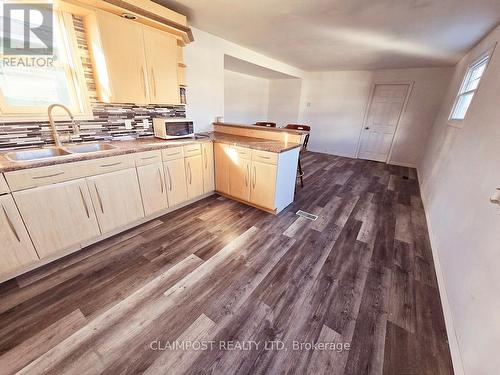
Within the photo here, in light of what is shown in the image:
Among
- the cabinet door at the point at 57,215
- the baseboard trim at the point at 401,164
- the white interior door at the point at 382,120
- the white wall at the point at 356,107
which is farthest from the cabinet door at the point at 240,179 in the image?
the baseboard trim at the point at 401,164

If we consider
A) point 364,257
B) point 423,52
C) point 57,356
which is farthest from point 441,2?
point 57,356

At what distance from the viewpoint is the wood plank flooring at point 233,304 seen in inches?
48.0

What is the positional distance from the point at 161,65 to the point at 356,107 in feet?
17.5

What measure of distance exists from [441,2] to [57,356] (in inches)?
162

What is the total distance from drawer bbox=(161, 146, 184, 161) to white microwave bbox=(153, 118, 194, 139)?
0.82 feet

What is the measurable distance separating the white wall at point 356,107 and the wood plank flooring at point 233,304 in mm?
3795

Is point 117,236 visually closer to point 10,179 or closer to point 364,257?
point 10,179

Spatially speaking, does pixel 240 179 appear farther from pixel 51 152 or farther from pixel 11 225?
pixel 11 225

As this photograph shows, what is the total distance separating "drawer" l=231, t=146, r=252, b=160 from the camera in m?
2.73

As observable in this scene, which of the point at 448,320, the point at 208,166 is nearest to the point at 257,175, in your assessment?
the point at 208,166

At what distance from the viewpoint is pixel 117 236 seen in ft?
7.42

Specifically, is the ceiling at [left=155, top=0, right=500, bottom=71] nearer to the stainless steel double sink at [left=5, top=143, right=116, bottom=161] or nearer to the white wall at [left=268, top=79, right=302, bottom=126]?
the stainless steel double sink at [left=5, top=143, right=116, bottom=161]

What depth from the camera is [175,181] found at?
2.63 m

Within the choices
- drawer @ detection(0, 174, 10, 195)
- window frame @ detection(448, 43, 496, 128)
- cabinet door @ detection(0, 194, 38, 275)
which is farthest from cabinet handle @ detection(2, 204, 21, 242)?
window frame @ detection(448, 43, 496, 128)
